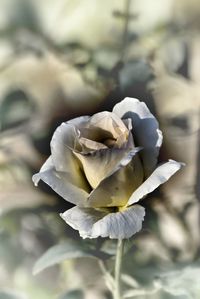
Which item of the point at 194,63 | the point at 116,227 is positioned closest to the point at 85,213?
the point at 116,227

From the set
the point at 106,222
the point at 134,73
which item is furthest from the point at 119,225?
the point at 134,73

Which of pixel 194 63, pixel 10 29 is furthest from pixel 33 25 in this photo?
pixel 194 63

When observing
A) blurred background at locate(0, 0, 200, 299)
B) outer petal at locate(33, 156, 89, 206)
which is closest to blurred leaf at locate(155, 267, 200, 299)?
blurred background at locate(0, 0, 200, 299)

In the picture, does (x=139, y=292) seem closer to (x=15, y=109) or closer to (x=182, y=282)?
(x=182, y=282)

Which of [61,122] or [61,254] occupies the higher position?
[61,122]

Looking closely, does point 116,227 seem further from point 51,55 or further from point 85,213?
point 51,55

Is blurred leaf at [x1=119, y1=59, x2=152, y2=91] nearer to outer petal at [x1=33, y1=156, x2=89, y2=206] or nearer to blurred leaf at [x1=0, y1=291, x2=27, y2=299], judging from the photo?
outer petal at [x1=33, y1=156, x2=89, y2=206]
